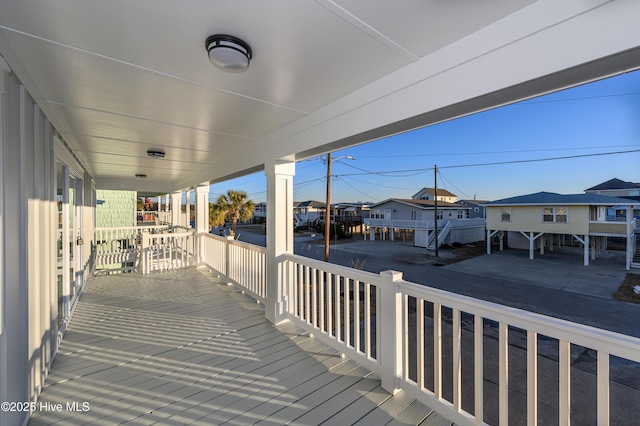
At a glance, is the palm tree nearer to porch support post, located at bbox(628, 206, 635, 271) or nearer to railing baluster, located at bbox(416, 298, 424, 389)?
railing baluster, located at bbox(416, 298, 424, 389)

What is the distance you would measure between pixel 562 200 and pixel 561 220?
3.55ft

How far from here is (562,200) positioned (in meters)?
14.4

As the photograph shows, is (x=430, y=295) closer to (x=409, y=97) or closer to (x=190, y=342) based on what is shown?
(x=409, y=97)

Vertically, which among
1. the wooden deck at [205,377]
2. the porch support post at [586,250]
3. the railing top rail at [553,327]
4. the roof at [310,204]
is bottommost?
the porch support post at [586,250]

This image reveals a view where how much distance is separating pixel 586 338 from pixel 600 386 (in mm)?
214

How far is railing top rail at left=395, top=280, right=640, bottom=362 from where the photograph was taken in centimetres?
107

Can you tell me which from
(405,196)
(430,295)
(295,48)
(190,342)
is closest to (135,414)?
(190,342)

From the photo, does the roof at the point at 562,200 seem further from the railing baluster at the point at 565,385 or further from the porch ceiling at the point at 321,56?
the porch ceiling at the point at 321,56

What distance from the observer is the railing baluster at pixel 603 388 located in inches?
44.7

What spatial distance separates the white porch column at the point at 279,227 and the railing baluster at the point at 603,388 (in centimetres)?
270

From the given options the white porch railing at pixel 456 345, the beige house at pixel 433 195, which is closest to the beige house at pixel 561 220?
the beige house at pixel 433 195

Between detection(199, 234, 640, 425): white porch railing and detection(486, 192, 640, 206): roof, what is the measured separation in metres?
12.4

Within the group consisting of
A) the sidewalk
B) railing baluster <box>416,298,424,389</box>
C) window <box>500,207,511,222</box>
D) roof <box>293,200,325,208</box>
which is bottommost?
the sidewalk

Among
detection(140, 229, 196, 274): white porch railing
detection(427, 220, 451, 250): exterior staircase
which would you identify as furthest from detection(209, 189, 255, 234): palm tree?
detection(427, 220, 451, 250): exterior staircase
